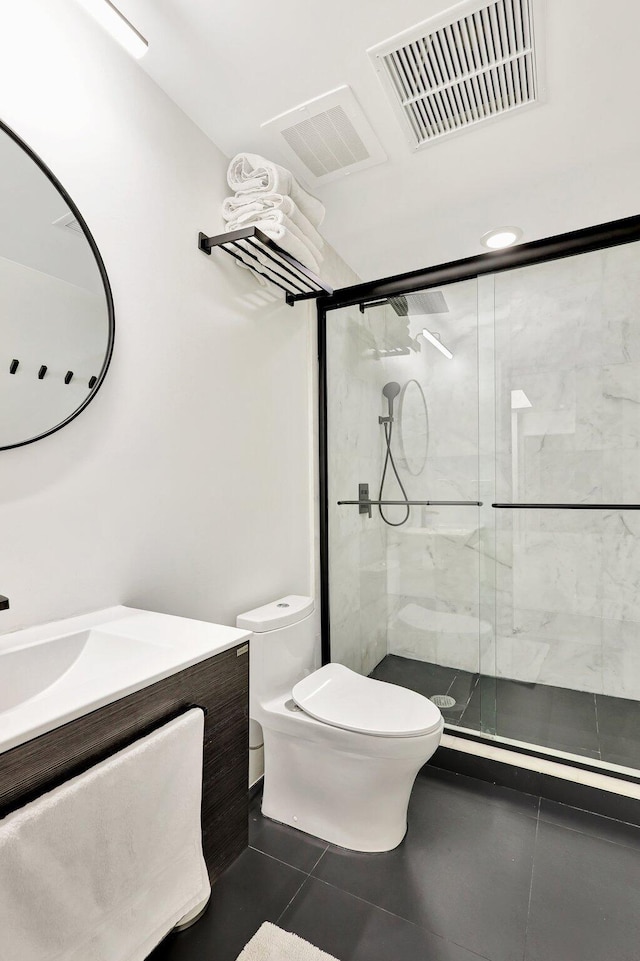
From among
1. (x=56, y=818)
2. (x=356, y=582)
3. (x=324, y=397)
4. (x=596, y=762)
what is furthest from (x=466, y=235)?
(x=56, y=818)

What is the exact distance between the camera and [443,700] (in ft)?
6.80

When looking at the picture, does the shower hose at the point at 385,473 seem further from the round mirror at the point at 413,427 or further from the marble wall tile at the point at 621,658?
the marble wall tile at the point at 621,658

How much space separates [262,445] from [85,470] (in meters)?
0.79

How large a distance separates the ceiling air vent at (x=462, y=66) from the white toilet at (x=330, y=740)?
1.75m

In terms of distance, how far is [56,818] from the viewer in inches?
26.8

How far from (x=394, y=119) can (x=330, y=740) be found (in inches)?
80.4

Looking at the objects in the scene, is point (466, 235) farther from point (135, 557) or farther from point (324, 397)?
point (135, 557)

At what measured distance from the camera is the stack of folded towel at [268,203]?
60.9 inches

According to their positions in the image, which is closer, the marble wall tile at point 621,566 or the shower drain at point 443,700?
the marble wall tile at point 621,566

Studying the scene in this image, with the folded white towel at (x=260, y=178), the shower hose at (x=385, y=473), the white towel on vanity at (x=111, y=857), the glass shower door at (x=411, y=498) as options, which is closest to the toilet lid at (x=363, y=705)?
the glass shower door at (x=411, y=498)

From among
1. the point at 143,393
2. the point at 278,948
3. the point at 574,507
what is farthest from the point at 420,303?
the point at 278,948

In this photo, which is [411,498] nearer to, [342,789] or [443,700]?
[443,700]

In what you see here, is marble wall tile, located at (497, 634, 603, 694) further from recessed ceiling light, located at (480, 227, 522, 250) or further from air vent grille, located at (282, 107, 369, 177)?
air vent grille, located at (282, 107, 369, 177)

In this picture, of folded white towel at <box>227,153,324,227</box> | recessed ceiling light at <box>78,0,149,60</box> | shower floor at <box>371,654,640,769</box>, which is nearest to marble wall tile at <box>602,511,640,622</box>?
shower floor at <box>371,654,640,769</box>
